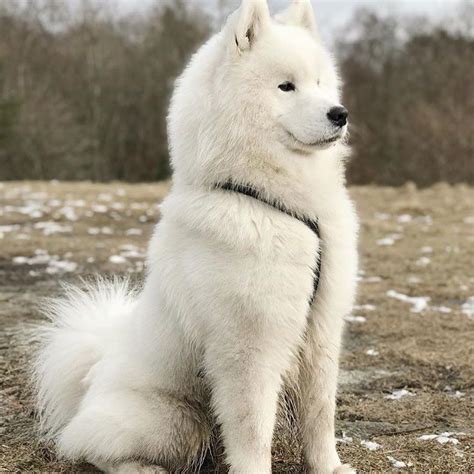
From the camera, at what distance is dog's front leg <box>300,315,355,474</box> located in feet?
8.54

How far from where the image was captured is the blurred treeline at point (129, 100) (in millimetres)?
19734

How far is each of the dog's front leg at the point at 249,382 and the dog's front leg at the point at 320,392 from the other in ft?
0.42

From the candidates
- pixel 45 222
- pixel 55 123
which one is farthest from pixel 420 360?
pixel 55 123

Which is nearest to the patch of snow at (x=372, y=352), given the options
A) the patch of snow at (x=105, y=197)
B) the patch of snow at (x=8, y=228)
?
the patch of snow at (x=8, y=228)

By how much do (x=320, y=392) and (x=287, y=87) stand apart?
1.07m

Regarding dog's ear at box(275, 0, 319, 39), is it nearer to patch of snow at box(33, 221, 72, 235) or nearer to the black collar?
the black collar

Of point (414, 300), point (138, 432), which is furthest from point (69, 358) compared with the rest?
point (414, 300)

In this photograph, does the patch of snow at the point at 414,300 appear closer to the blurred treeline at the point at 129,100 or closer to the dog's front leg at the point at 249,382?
the dog's front leg at the point at 249,382

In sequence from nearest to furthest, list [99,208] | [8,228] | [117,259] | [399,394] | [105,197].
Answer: [399,394], [117,259], [8,228], [99,208], [105,197]

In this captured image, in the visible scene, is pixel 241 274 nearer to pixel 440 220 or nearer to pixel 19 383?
pixel 19 383

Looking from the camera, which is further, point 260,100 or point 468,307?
point 468,307

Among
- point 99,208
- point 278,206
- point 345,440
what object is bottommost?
point 99,208

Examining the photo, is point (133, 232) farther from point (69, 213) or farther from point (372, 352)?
point (372, 352)

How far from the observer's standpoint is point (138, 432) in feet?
8.64
